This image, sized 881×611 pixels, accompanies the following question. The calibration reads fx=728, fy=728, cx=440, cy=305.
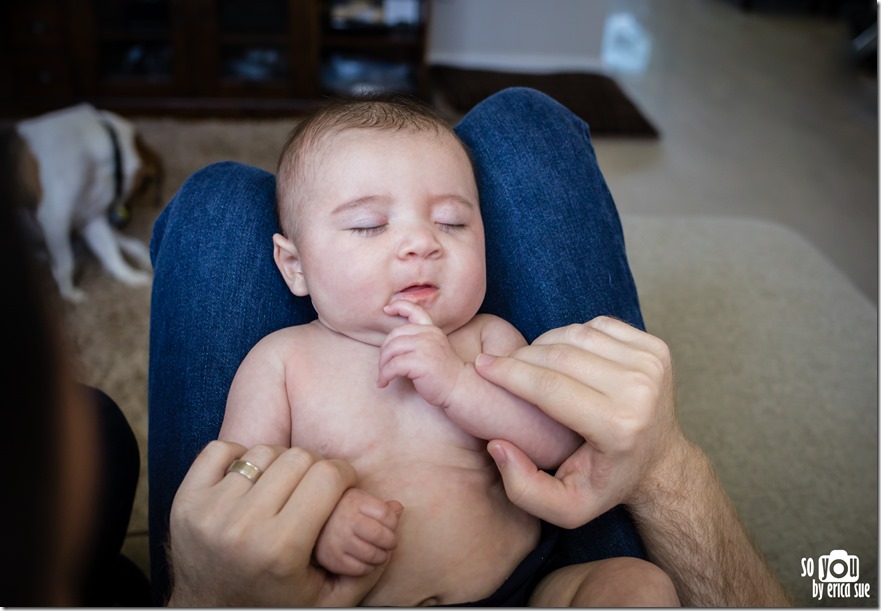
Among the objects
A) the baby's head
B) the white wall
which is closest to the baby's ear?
the baby's head

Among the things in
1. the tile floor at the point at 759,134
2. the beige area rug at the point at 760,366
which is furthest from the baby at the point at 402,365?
the tile floor at the point at 759,134

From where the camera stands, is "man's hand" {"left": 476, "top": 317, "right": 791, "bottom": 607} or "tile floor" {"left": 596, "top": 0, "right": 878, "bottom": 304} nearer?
"man's hand" {"left": 476, "top": 317, "right": 791, "bottom": 607}

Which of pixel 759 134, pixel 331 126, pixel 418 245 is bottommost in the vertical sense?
pixel 759 134

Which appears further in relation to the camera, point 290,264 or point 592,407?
point 290,264

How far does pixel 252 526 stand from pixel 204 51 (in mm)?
3151

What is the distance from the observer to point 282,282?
106 centimetres

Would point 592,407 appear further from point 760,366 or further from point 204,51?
point 204,51

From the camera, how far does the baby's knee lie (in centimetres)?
76

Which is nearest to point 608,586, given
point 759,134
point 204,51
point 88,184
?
point 88,184

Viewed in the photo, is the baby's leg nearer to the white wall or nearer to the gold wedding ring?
the gold wedding ring

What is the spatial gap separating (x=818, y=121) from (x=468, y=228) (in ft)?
11.9

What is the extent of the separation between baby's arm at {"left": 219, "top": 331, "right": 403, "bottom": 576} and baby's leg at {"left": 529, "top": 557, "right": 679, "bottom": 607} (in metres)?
0.21

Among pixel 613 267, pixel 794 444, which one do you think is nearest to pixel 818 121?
pixel 794 444

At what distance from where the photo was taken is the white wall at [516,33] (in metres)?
4.07
